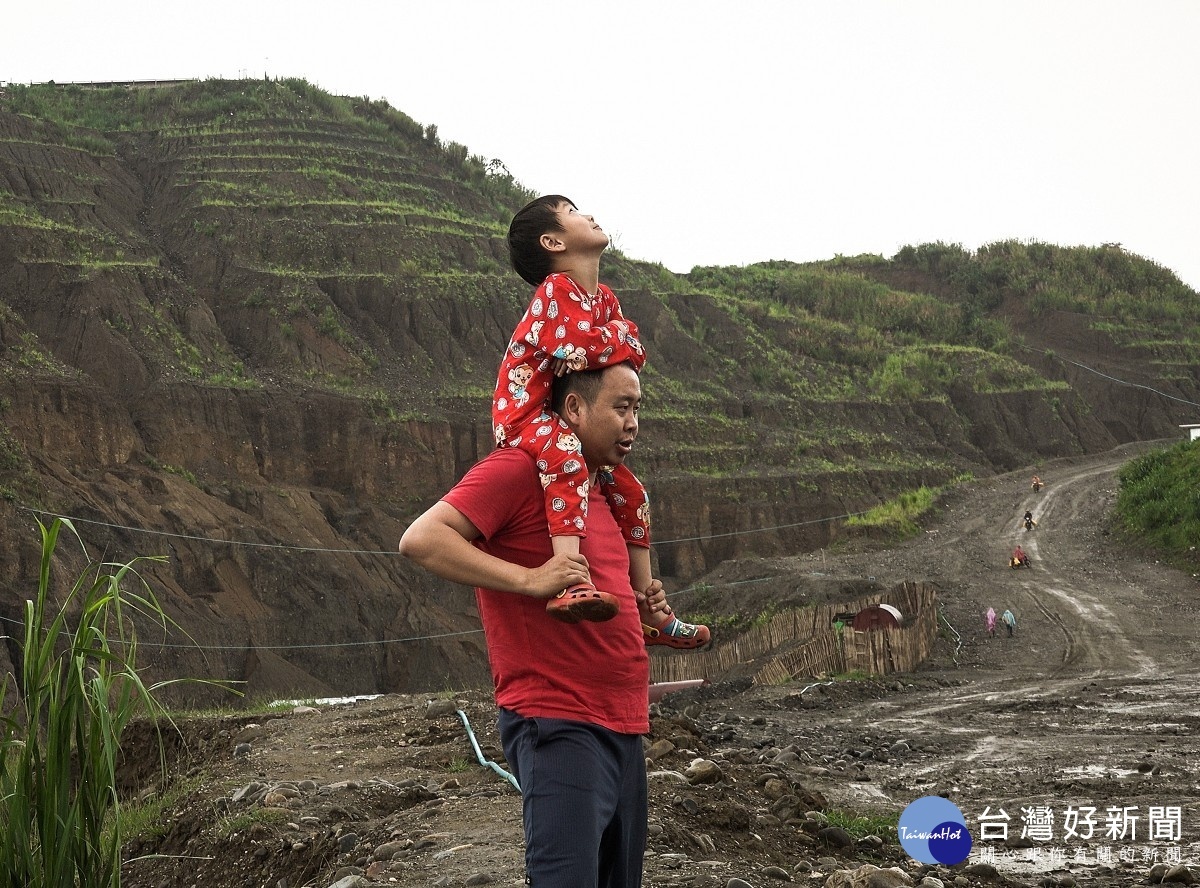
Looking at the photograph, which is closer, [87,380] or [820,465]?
[87,380]

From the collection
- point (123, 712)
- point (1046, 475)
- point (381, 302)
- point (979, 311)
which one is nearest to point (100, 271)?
point (381, 302)

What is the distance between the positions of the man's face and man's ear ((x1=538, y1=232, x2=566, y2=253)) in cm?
42

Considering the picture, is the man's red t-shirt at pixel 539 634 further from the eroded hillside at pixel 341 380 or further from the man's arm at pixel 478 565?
the eroded hillside at pixel 341 380

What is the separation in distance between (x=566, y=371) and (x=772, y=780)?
5540 millimetres

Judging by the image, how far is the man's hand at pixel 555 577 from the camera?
123 inches

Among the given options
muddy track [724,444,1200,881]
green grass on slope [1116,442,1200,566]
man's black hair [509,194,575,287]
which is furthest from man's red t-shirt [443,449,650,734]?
green grass on slope [1116,442,1200,566]

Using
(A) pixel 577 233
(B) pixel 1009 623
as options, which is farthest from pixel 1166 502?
(A) pixel 577 233

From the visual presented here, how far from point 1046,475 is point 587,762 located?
47.0 m

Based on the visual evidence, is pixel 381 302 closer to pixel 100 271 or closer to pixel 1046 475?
pixel 100 271

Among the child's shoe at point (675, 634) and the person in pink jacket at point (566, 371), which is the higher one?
the person in pink jacket at point (566, 371)

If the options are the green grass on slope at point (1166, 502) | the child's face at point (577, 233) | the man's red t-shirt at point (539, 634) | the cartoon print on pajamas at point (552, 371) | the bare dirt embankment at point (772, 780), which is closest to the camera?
the man's red t-shirt at point (539, 634)

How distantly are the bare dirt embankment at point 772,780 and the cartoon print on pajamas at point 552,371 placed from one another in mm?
2733

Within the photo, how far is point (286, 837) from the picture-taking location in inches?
272

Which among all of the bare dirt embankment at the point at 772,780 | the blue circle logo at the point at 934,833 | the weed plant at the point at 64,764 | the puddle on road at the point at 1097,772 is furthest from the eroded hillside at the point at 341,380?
the weed plant at the point at 64,764
